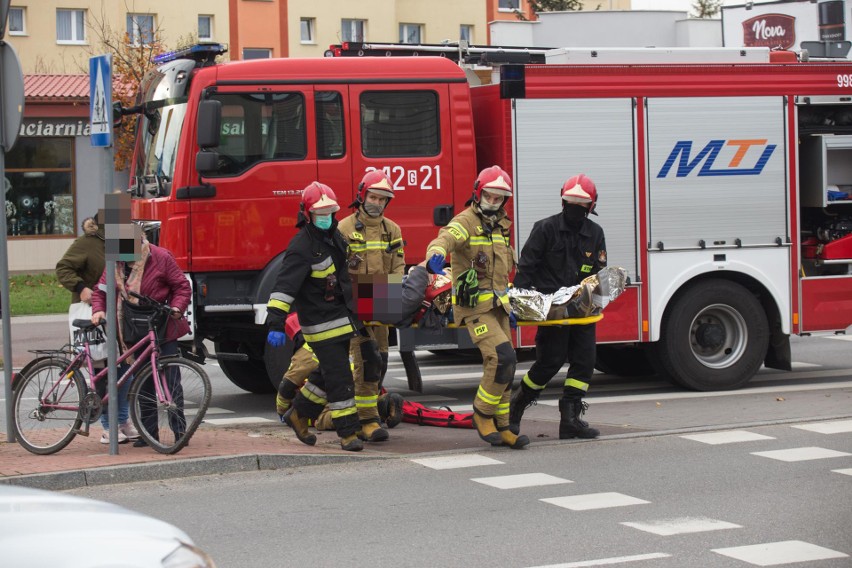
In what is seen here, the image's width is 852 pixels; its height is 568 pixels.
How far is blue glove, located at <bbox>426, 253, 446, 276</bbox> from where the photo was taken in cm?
856

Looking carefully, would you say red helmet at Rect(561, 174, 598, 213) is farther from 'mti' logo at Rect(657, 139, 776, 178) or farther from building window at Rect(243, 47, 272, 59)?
building window at Rect(243, 47, 272, 59)

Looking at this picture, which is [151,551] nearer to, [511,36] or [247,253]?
[247,253]

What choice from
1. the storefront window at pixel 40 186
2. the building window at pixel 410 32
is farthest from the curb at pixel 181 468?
the building window at pixel 410 32

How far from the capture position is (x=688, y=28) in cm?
2170

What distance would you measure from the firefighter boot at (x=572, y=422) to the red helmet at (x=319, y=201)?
7.50 ft

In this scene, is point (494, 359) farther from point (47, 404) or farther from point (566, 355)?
point (47, 404)

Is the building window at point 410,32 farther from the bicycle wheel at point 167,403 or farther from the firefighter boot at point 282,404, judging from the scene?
the bicycle wheel at point 167,403

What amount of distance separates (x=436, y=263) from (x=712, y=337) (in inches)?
178

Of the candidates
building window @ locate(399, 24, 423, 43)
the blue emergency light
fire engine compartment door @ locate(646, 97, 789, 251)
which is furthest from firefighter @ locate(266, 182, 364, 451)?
building window @ locate(399, 24, 423, 43)

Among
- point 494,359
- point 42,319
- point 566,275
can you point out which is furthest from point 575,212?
point 42,319

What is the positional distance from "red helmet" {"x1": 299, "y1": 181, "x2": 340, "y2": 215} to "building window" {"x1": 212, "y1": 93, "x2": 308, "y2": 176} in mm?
2239

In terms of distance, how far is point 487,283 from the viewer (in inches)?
359

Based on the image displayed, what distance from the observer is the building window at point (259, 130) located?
11.0 m

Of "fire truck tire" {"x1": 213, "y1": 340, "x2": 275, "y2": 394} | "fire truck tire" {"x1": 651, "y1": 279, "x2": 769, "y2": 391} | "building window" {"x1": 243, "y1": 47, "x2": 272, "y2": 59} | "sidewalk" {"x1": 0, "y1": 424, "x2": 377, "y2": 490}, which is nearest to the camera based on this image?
"sidewalk" {"x1": 0, "y1": 424, "x2": 377, "y2": 490}
